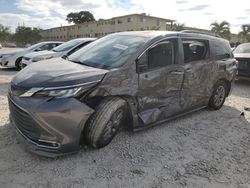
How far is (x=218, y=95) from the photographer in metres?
5.24

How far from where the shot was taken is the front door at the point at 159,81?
3570mm

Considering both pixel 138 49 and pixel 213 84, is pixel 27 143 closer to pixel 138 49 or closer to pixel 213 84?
pixel 138 49

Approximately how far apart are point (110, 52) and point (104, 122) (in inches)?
44.8

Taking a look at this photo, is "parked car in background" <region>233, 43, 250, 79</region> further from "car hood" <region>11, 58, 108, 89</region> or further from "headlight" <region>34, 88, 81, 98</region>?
"headlight" <region>34, 88, 81, 98</region>

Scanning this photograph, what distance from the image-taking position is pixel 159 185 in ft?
8.77

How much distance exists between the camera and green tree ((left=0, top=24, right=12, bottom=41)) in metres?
65.8

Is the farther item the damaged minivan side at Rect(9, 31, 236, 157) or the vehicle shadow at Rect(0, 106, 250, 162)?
the vehicle shadow at Rect(0, 106, 250, 162)


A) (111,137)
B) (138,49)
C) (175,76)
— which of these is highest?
(138,49)

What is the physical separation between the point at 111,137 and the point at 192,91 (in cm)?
188

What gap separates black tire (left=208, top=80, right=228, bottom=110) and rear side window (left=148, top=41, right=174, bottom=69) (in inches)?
64.7

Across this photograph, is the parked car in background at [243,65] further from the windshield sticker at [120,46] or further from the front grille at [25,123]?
the front grille at [25,123]

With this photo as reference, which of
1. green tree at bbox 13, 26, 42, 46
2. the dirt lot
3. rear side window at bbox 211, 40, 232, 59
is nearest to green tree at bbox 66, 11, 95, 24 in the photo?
green tree at bbox 13, 26, 42, 46

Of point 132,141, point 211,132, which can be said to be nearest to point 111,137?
point 132,141

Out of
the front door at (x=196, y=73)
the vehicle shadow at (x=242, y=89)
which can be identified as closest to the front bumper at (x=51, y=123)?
the front door at (x=196, y=73)
